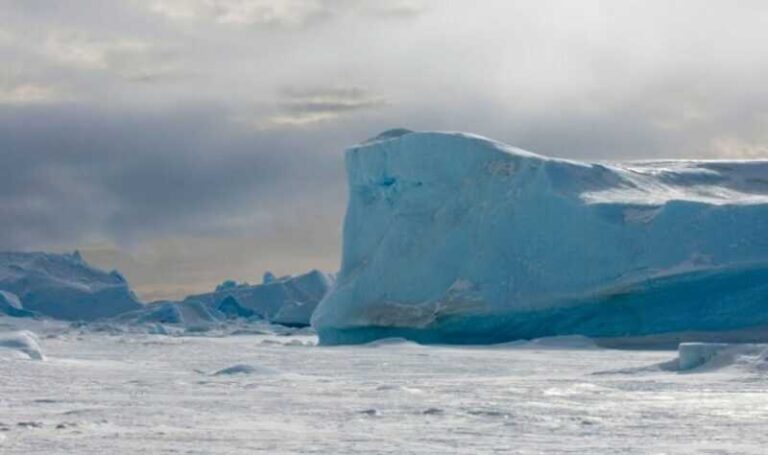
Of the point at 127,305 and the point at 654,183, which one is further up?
the point at 654,183

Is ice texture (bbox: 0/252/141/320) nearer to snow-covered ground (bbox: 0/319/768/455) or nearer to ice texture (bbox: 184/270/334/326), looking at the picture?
ice texture (bbox: 184/270/334/326)

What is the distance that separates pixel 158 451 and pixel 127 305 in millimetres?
45551

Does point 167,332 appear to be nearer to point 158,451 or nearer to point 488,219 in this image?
point 488,219

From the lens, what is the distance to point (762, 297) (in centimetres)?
2072

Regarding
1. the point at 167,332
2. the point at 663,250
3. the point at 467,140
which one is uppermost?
the point at 467,140

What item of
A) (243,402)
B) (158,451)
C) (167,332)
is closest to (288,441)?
(158,451)

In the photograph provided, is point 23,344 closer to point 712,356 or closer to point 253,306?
point 712,356

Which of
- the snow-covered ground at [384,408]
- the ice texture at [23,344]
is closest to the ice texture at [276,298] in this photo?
the ice texture at [23,344]

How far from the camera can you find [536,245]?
2227 centimetres

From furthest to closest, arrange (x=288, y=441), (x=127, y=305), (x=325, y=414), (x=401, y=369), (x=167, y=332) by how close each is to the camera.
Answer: (x=127, y=305) < (x=167, y=332) < (x=401, y=369) < (x=325, y=414) < (x=288, y=441)

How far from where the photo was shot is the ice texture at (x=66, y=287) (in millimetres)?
50094

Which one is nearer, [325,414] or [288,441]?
[288,441]

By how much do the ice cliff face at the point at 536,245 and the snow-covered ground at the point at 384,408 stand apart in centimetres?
644

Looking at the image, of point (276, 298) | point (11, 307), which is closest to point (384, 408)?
point (11, 307)
